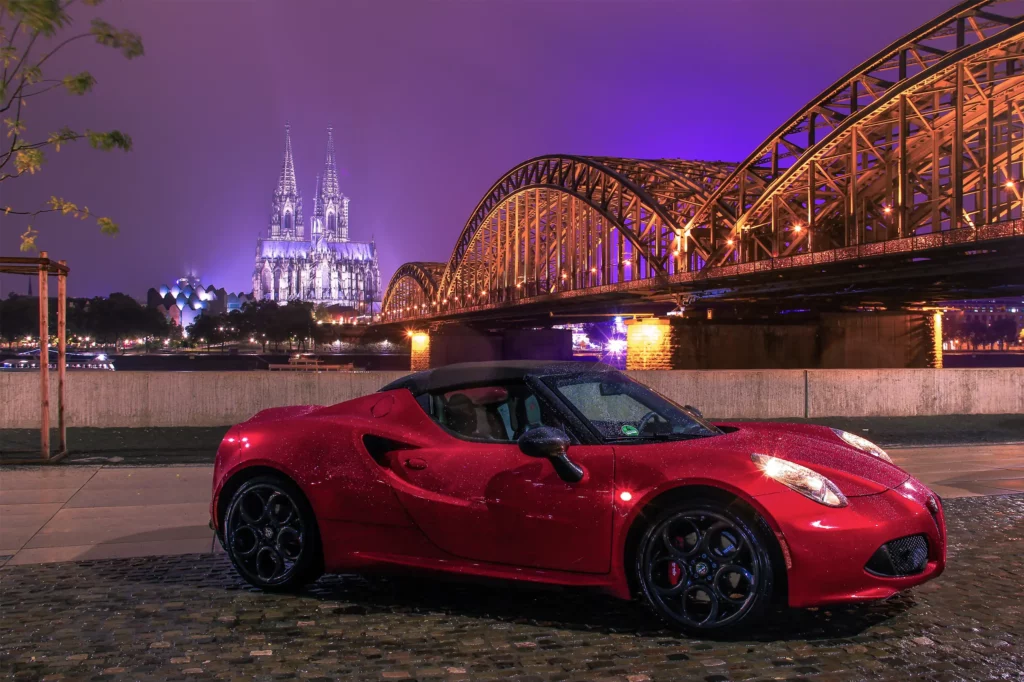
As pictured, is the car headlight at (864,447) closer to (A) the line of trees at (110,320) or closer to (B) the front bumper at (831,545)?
(B) the front bumper at (831,545)

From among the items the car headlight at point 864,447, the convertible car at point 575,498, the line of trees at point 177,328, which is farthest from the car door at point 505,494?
the line of trees at point 177,328

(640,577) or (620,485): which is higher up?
(620,485)

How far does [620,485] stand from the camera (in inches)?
165

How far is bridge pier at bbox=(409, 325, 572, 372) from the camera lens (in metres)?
75.4

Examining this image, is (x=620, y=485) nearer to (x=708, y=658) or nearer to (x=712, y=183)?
(x=708, y=658)

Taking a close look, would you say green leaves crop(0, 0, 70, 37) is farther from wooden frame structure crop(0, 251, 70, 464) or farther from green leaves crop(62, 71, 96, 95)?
wooden frame structure crop(0, 251, 70, 464)

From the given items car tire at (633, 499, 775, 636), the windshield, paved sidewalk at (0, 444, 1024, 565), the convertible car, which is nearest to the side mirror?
the convertible car

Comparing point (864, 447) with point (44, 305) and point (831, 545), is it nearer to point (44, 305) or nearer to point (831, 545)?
point (831, 545)

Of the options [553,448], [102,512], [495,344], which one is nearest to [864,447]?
[553,448]

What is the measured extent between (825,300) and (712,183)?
20307mm

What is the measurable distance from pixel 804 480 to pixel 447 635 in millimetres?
1874

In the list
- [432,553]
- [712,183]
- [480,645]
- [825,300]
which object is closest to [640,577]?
[480,645]

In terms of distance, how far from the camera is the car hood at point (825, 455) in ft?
13.7

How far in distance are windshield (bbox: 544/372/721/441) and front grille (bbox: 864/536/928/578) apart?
3.62 feet
